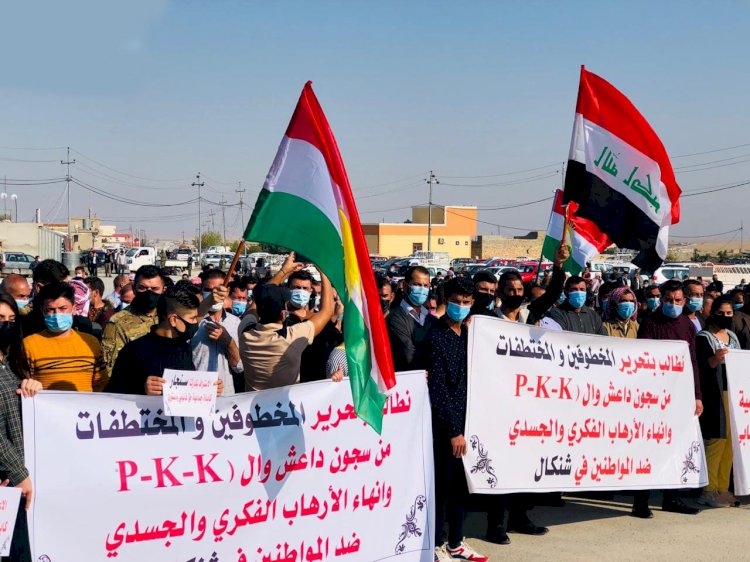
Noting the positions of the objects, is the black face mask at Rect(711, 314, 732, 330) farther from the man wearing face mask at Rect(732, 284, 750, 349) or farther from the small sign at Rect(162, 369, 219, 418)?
the small sign at Rect(162, 369, 219, 418)

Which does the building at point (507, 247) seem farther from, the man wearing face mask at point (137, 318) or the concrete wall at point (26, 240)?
the man wearing face mask at point (137, 318)

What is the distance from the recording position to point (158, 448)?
4188 millimetres

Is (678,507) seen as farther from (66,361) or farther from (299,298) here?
(66,361)

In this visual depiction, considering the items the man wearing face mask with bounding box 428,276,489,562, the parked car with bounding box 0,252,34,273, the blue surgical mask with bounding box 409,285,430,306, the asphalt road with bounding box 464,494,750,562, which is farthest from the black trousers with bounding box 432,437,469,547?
the parked car with bounding box 0,252,34,273

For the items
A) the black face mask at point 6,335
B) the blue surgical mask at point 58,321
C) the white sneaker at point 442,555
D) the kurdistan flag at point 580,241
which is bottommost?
the white sneaker at point 442,555

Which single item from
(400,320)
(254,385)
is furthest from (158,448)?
(400,320)

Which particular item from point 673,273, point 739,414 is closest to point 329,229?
point 739,414

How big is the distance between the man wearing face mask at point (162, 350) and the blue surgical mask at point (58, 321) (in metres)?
0.39

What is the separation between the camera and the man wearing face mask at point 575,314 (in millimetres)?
6859

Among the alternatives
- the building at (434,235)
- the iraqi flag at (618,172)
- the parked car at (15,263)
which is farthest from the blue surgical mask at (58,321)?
the building at (434,235)

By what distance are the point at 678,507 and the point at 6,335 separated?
16.1 feet

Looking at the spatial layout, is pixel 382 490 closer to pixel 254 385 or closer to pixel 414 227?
pixel 254 385

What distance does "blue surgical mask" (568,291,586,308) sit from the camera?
6.91 m

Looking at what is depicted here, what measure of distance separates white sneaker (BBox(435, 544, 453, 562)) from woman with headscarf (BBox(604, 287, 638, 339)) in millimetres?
2658
